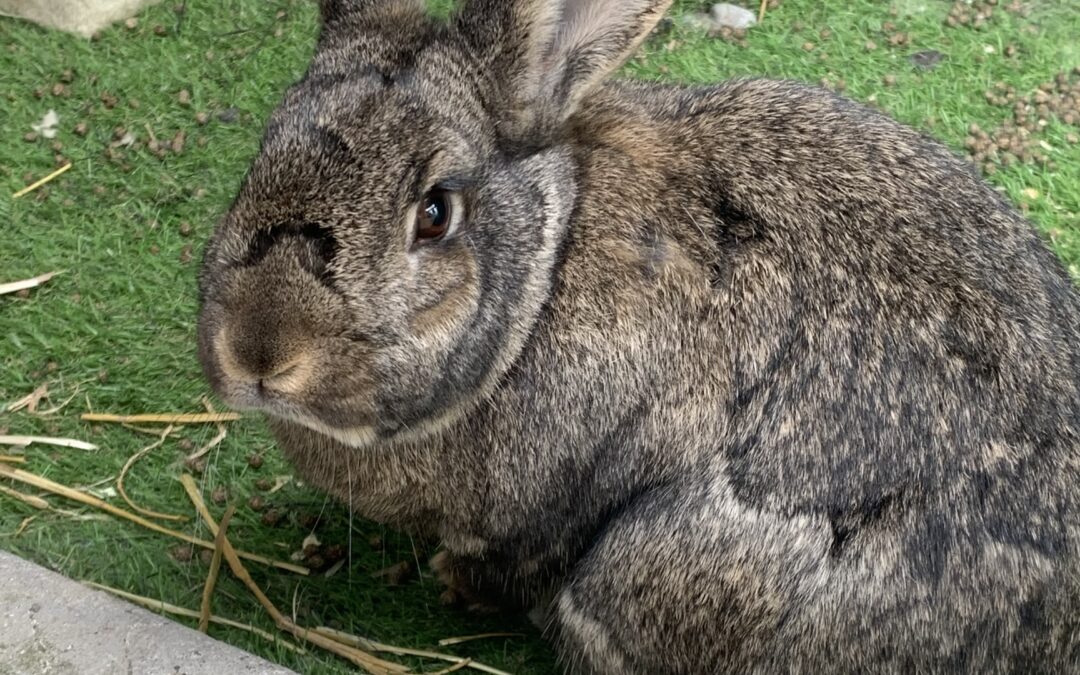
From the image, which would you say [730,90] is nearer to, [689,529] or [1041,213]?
[689,529]

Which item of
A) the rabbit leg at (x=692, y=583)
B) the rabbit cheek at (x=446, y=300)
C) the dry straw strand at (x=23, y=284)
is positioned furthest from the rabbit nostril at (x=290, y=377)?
the dry straw strand at (x=23, y=284)

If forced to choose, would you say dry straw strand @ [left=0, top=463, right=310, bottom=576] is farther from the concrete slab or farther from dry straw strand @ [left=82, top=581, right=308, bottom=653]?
the concrete slab

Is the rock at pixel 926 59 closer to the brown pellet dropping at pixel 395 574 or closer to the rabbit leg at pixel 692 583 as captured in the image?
the rabbit leg at pixel 692 583

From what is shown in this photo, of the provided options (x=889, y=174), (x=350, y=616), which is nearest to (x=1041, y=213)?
(x=889, y=174)

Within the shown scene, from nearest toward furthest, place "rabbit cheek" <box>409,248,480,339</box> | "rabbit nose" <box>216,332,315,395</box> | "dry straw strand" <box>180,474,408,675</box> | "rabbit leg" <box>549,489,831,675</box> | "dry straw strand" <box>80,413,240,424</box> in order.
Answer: "rabbit nose" <box>216,332,315,395</box> < "rabbit cheek" <box>409,248,480,339</box> < "rabbit leg" <box>549,489,831,675</box> < "dry straw strand" <box>180,474,408,675</box> < "dry straw strand" <box>80,413,240,424</box>

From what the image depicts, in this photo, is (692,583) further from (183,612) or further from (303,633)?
(183,612)

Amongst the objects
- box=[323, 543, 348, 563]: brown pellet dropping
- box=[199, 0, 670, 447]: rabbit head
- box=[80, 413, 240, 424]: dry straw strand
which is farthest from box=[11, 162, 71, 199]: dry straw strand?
box=[199, 0, 670, 447]: rabbit head

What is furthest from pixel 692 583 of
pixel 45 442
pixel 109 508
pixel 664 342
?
pixel 45 442
